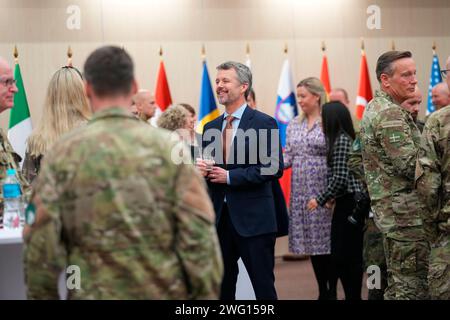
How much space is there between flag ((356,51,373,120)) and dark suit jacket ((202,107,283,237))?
416 cm

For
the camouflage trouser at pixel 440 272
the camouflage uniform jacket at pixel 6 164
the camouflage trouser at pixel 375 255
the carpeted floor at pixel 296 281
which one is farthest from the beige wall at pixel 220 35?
the camouflage trouser at pixel 440 272

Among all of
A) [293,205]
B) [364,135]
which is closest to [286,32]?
[293,205]

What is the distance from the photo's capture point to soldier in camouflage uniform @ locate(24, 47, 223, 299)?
83.3 inches

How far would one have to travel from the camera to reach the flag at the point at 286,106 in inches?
309

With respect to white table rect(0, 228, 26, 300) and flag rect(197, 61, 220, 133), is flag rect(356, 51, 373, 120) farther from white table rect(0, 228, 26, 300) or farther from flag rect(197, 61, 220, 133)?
white table rect(0, 228, 26, 300)

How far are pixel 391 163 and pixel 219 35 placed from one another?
15.1 feet

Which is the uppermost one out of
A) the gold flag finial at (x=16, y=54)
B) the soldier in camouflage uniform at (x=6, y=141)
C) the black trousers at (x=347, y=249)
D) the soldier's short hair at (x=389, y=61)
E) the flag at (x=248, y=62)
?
the gold flag finial at (x=16, y=54)

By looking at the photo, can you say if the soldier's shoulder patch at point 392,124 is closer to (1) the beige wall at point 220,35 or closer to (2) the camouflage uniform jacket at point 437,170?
(2) the camouflage uniform jacket at point 437,170

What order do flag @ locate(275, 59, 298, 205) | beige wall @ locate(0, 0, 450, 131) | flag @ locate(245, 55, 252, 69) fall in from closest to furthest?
beige wall @ locate(0, 0, 450, 131)
flag @ locate(275, 59, 298, 205)
flag @ locate(245, 55, 252, 69)

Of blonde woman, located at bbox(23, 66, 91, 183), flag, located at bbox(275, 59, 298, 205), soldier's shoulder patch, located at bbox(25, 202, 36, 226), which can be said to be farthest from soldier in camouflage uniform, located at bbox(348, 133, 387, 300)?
soldier's shoulder patch, located at bbox(25, 202, 36, 226)

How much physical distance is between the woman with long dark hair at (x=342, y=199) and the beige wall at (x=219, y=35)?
2889 millimetres

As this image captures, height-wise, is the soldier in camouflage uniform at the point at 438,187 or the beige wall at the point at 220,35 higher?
the beige wall at the point at 220,35

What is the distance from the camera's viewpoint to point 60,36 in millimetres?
7766
